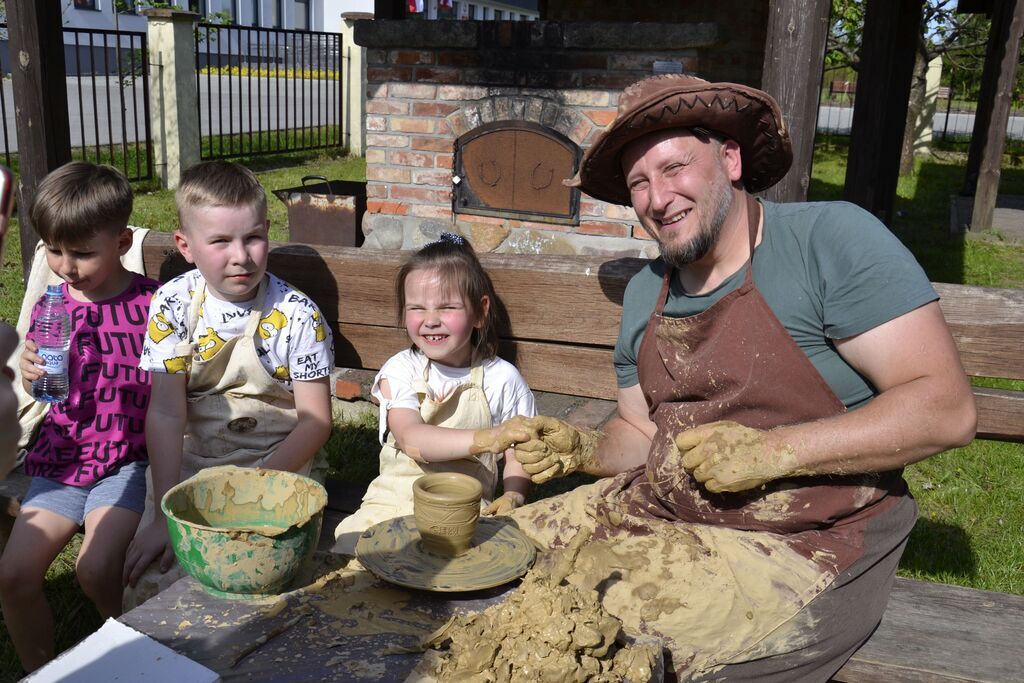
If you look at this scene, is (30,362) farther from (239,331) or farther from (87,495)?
(239,331)

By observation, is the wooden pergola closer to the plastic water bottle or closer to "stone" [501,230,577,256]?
the plastic water bottle

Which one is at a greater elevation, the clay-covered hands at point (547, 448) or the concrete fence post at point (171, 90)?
the concrete fence post at point (171, 90)

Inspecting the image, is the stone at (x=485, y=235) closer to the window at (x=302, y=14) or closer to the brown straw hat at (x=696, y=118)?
the brown straw hat at (x=696, y=118)

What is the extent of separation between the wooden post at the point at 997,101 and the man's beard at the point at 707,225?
7875 millimetres

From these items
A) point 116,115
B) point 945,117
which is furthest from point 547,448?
point 945,117

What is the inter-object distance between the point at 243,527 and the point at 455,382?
38.3 inches

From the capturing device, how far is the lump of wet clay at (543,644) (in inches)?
62.1

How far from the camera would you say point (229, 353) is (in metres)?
2.71

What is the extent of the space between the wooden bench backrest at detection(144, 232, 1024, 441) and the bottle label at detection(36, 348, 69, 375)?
0.63 metres

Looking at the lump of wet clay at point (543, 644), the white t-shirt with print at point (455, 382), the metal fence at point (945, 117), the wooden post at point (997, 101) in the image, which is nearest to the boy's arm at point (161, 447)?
the white t-shirt with print at point (455, 382)

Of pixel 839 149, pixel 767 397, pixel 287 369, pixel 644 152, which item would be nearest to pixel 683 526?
pixel 767 397

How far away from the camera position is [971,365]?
8.08 feet

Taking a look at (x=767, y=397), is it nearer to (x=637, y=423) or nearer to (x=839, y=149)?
(x=637, y=423)

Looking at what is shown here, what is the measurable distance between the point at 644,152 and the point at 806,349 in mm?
604
